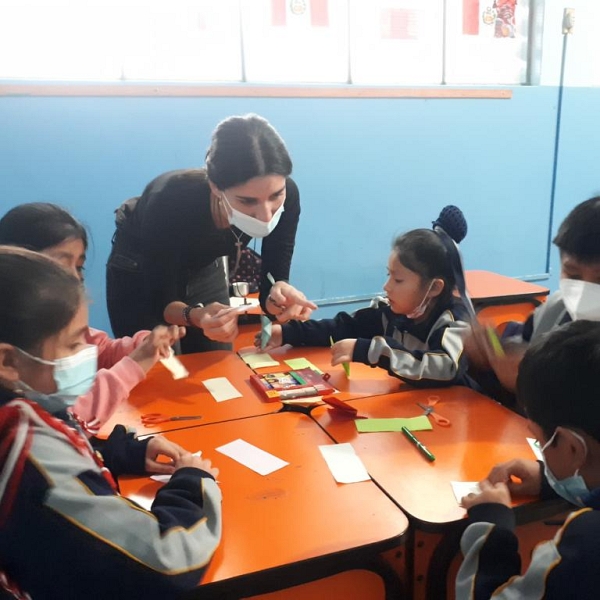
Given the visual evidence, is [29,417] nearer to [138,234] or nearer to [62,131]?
[138,234]

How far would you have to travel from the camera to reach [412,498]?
46.7 inches

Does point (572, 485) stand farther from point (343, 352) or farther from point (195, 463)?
point (343, 352)

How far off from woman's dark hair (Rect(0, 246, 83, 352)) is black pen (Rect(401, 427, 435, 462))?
827 mm

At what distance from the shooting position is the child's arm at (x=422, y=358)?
1.77 metres

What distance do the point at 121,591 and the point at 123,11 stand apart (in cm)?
282

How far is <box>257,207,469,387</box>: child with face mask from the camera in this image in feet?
5.86

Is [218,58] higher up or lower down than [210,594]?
higher up

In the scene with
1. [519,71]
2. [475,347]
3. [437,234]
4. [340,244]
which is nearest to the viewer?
[475,347]

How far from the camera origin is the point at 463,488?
121cm

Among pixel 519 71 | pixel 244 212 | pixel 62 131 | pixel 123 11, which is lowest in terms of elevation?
pixel 244 212

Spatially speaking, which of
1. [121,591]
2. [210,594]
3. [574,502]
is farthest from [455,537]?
[121,591]

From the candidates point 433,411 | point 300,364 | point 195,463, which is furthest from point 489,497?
point 300,364

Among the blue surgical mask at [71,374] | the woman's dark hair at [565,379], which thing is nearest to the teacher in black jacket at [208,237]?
the blue surgical mask at [71,374]

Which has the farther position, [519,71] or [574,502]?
[519,71]
